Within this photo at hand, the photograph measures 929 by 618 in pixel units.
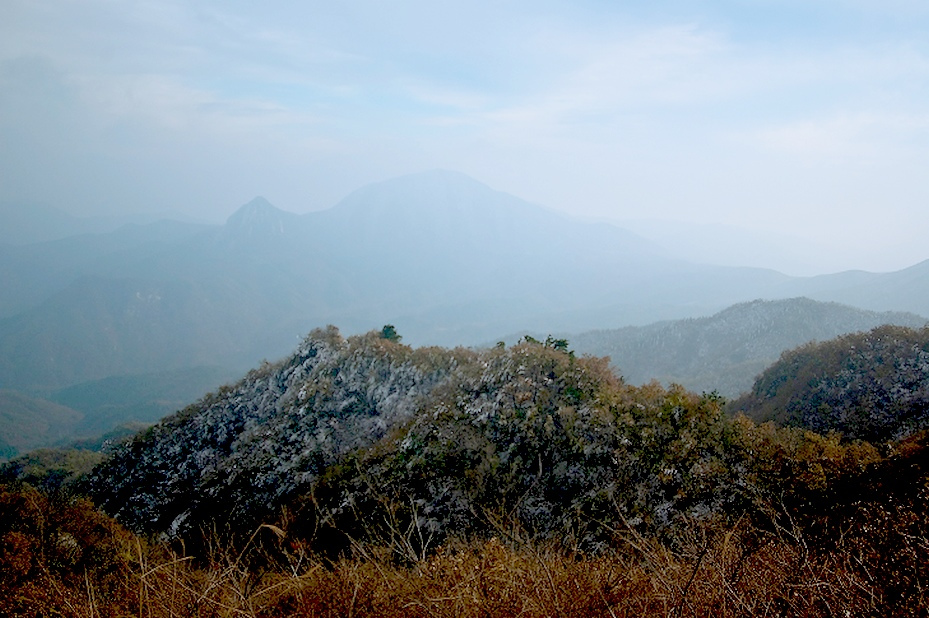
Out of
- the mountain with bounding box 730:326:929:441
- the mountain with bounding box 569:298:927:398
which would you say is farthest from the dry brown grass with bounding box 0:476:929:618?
the mountain with bounding box 569:298:927:398

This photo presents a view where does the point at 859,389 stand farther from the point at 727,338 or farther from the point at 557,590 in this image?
the point at 727,338

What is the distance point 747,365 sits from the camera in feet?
273

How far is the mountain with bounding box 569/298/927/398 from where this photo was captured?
310 feet

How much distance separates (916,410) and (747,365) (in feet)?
234

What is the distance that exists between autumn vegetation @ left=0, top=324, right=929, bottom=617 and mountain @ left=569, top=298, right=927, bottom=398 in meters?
70.8

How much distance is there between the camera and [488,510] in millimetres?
11773

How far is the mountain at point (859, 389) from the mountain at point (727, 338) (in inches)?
2246

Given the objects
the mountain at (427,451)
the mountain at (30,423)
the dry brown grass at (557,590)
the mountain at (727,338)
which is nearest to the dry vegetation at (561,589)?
the dry brown grass at (557,590)

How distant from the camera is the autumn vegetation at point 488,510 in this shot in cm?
344

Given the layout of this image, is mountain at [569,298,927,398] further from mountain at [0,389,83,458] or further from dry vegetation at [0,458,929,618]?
mountain at [0,389,83,458]

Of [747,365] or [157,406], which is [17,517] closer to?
[747,365]

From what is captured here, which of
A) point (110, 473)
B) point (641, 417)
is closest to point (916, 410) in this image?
point (641, 417)

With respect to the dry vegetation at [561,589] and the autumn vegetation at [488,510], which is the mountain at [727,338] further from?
the dry vegetation at [561,589]

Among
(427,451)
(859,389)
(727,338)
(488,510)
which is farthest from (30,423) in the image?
(859,389)
